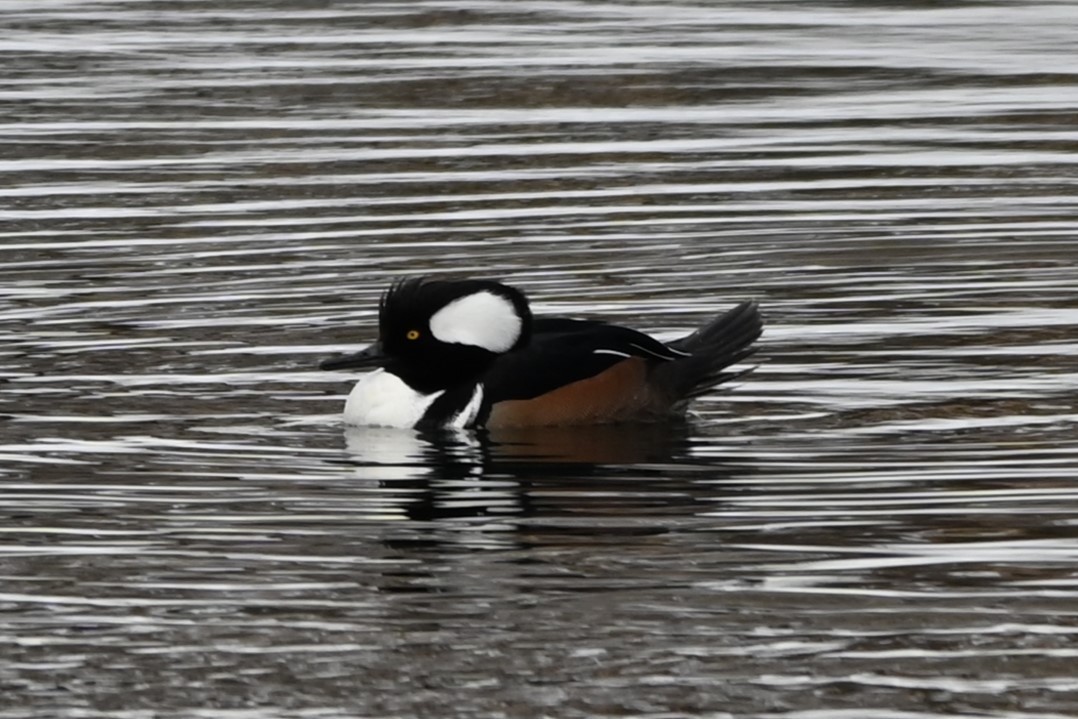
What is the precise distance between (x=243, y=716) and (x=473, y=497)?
8.89ft

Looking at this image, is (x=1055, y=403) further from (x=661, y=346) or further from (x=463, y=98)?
(x=463, y=98)

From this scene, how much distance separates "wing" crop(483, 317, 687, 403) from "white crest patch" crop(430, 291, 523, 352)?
7 cm

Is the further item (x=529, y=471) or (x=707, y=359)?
(x=707, y=359)

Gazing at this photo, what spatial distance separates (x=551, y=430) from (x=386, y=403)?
63 centimetres

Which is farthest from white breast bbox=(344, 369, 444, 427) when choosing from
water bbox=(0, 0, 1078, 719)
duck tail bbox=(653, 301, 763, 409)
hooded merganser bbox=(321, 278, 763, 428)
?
duck tail bbox=(653, 301, 763, 409)

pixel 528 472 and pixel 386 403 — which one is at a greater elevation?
pixel 386 403

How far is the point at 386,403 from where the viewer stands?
10.3 meters

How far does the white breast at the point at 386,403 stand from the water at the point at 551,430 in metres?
0.11

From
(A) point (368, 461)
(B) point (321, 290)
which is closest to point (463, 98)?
(B) point (321, 290)

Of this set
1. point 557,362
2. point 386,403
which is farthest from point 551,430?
point 386,403

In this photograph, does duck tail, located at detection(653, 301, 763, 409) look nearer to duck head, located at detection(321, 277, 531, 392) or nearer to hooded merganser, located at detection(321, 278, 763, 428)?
hooded merganser, located at detection(321, 278, 763, 428)

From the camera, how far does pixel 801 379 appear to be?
10883mm

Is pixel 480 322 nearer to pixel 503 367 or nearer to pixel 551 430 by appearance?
pixel 503 367

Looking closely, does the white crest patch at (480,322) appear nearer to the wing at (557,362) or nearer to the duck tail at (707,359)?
the wing at (557,362)
